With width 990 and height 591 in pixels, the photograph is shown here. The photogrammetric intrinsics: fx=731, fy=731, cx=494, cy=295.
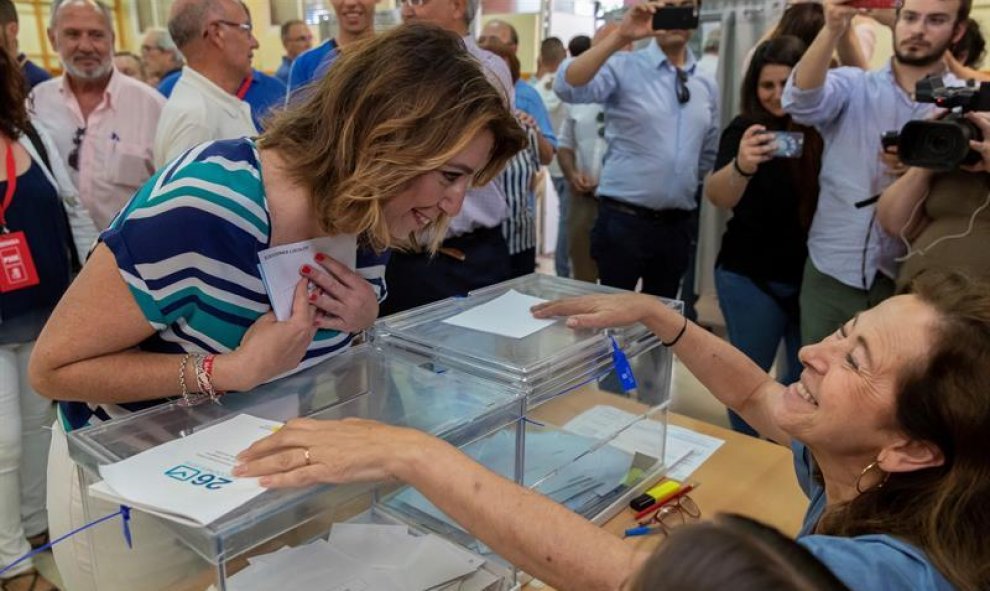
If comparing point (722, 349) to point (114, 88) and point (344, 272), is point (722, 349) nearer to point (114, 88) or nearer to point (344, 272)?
point (344, 272)

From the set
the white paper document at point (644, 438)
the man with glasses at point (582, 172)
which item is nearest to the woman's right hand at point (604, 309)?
the white paper document at point (644, 438)

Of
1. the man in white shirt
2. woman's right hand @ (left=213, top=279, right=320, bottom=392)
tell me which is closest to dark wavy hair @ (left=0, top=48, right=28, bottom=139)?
the man in white shirt

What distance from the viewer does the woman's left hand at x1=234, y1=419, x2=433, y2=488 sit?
76 cm

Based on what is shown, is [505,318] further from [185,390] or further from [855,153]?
[855,153]

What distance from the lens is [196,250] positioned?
0.97m

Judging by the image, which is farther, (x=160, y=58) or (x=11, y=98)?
(x=160, y=58)

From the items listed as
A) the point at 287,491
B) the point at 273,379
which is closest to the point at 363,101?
the point at 273,379

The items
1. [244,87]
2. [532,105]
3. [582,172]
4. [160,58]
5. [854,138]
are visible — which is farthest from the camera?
[160,58]

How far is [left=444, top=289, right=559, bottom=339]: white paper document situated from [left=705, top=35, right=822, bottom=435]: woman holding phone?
3.78ft

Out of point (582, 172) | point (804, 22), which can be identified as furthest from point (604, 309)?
point (582, 172)

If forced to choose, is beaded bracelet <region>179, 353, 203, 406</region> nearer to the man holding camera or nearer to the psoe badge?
the psoe badge

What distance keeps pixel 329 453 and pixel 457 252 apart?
5.03 ft

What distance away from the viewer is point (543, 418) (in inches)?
44.6

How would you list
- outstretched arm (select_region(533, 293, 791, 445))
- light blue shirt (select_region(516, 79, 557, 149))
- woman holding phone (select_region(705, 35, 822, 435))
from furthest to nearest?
light blue shirt (select_region(516, 79, 557, 149)), woman holding phone (select_region(705, 35, 822, 435)), outstretched arm (select_region(533, 293, 791, 445))
